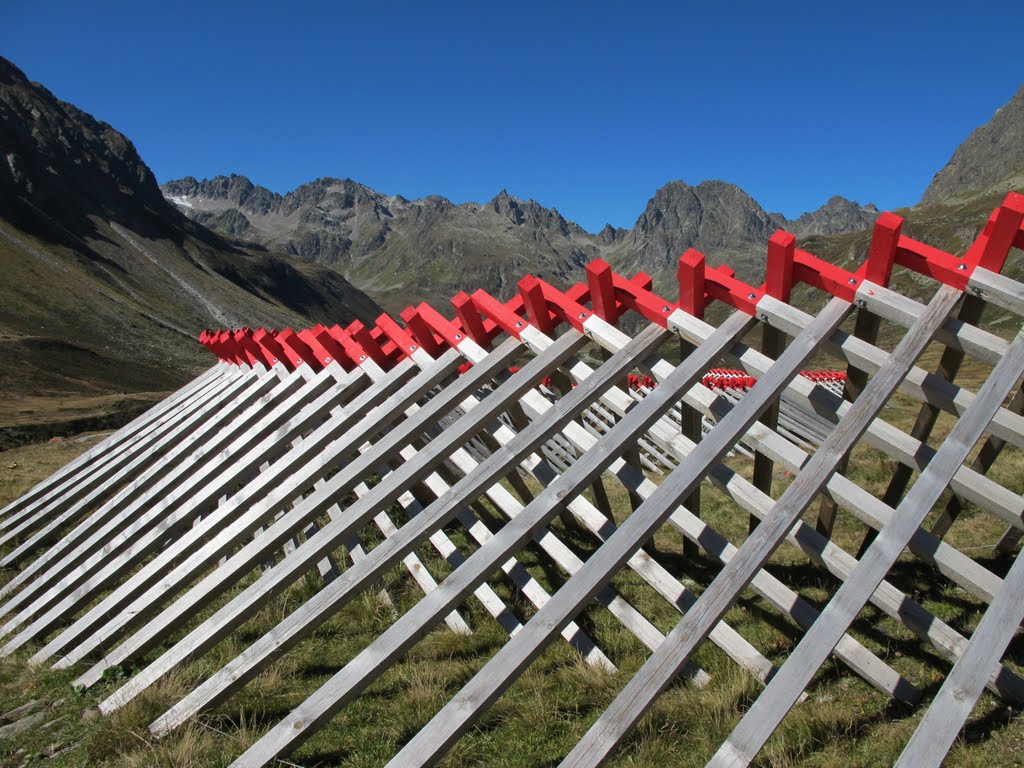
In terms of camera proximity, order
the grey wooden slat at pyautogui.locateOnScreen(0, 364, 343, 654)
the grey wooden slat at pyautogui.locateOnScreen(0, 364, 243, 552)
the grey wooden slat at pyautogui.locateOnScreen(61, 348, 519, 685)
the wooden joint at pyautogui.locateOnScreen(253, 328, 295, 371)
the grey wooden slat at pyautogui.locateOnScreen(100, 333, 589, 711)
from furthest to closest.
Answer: the wooden joint at pyautogui.locateOnScreen(253, 328, 295, 371), the grey wooden slat at pyautogui.locateOnScreen(0, 364, 243, 552), the grey wooden slat at pyautogui.locateOnScreen(0, 364, 343, 654), the grey wooden slat at pyautogui.locateOnScreen(61, 348, 519, 685), the grey wooden slat at pyautogui.locateOnScreen(100, 333, 589, 711)

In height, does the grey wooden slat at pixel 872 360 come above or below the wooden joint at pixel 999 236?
below

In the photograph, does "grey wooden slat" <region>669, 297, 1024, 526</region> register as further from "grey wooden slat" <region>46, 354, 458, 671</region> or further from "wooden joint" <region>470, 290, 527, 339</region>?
"grey wooden slat" <region>46, 354, 458, 671</region>

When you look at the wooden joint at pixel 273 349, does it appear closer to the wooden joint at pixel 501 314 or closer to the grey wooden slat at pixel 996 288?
the wooden joint at pixel 501 314

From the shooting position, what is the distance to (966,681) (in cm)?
217

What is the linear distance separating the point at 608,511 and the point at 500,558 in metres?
2.47

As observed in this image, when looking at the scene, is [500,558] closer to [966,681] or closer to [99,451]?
[966,681]

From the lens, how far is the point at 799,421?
44.5 feet

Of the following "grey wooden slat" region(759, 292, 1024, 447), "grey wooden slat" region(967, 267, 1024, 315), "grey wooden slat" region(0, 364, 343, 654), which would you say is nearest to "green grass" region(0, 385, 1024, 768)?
"grey wooden slat" region(0, 364, 343, 654)

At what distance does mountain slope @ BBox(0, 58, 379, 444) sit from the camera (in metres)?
55.9

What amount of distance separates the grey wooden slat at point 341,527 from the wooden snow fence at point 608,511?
1 centimetres

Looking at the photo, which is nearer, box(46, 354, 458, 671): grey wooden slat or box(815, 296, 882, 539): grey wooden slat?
box(815, 296, 882, 539): grey wooden slat

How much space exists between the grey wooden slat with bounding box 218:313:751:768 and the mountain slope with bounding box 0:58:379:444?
28.6 metres

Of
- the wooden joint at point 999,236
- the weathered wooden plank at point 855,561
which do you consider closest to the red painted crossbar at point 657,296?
the wooden joint at point 999,236

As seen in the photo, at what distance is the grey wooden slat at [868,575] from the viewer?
2160 millimetres
